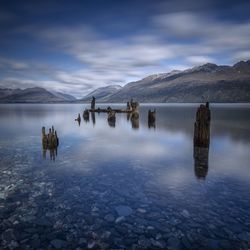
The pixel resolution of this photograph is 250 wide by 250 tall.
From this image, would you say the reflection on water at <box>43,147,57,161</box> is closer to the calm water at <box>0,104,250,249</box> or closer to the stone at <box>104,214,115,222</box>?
the calm water at <box>0,104,250,249</box>

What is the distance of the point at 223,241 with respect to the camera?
8219 mm

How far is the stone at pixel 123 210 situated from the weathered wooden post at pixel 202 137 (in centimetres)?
846

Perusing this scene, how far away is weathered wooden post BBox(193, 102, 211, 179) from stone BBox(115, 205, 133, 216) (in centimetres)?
846

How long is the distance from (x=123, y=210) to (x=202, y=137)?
49.9 ft

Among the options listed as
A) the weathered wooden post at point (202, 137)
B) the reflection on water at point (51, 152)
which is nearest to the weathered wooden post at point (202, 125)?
the weathered wooden post at point (202, 137)

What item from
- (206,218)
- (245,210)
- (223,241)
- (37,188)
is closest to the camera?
(223,241)

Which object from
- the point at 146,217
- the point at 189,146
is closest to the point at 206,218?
the point at 146,217

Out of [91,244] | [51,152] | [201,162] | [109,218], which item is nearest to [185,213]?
[109,218]

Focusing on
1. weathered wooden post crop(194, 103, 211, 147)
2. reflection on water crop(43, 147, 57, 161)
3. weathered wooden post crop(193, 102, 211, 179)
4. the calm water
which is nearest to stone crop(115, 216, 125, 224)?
the calm water

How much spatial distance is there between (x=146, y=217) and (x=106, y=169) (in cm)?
759

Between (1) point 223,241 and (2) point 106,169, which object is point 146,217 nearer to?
(1) point 223,241

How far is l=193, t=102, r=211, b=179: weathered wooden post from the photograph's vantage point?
19.3 meters

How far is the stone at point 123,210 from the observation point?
1035 cm

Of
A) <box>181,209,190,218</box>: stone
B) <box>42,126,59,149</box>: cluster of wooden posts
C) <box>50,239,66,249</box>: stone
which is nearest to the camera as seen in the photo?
<box>50,239,66,249</box>: stone
